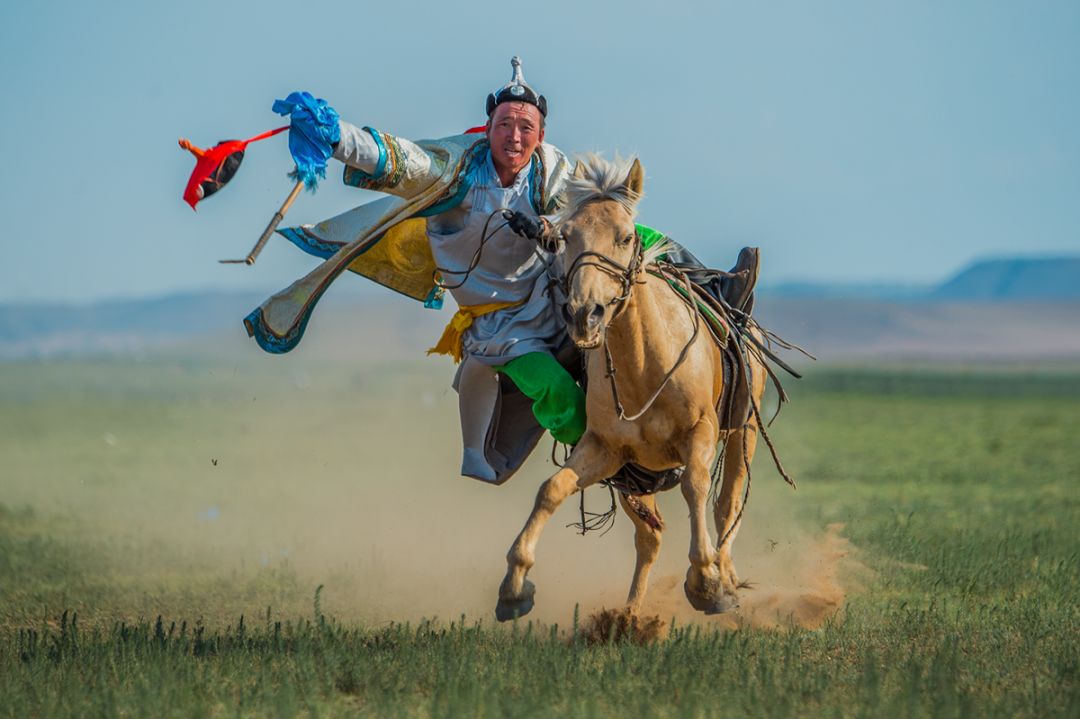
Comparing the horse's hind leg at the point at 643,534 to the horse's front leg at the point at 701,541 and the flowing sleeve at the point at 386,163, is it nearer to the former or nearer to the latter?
the horse's front leg at the point at 701,541

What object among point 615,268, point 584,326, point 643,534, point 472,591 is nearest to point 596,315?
point 584,326

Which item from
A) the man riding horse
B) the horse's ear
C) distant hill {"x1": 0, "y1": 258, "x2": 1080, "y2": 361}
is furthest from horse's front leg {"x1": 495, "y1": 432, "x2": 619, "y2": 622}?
distant hill {"x1": 0, "y1": 258, "x2": 1080, "y2": 361}

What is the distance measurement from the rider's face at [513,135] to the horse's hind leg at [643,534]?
2196mm

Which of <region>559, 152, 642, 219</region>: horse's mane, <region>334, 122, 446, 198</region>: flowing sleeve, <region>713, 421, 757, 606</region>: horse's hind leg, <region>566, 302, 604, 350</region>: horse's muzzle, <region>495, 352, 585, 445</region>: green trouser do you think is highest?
<region>334, 122, 446, 198</region>: flowing sleeve

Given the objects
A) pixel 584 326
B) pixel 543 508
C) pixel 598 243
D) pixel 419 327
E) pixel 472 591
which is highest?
pixel 419 327

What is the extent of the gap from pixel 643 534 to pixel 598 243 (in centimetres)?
299

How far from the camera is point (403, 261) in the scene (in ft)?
33.5

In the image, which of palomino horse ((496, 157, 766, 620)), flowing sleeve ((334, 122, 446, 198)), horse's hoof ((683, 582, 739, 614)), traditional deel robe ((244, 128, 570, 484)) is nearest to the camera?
palomino horse ((496, 157, 766, 620))

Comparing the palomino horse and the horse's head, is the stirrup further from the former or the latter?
the horse's head

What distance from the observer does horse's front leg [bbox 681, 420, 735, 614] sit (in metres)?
8.66

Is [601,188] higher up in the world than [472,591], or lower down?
higher up

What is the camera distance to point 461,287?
9.78m

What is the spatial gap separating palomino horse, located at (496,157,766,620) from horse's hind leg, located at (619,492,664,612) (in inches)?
46.9

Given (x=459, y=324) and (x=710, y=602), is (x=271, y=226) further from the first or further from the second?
(x=710, y=602)
